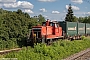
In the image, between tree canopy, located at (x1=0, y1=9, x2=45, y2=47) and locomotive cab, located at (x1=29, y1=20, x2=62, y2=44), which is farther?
tree canopy, located at (x1=0, y1=9, x2=45, y2=47)

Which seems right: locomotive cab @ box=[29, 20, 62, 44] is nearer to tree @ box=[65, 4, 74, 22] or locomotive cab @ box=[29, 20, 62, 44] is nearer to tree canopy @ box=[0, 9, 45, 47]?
tree canopy @ box=[0, 9, 45, 47]

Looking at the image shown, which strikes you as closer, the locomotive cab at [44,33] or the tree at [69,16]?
the locomotive cab at [44,33]

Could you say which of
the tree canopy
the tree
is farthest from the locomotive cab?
the tree

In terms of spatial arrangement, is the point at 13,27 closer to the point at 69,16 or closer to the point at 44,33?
the point at 44,33

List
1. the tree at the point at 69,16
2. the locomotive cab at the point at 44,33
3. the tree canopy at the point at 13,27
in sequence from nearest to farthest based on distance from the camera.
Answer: the locomotive cab at the point at 44,33, the tree canopy at the point at 13,27, the tree at the point at 69,16

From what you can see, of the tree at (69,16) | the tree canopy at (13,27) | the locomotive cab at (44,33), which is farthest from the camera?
the tree at (69,16)

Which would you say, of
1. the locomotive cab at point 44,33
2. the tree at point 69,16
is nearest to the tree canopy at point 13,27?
the locomotive cab at point 44,33

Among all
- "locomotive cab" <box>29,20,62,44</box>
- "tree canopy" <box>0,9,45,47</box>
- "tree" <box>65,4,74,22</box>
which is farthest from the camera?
"tree" <box>65,4,74,22</box>

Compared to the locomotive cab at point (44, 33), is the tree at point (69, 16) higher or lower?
lower

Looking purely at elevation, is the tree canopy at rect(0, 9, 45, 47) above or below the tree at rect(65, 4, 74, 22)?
above

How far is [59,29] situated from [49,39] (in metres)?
4.36

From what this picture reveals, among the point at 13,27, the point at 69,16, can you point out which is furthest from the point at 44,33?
the point at 69,16

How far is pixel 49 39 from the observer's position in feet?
95.1

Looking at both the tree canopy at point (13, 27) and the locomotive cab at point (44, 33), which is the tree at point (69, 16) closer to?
the locomotive cab at point (44, 33)
